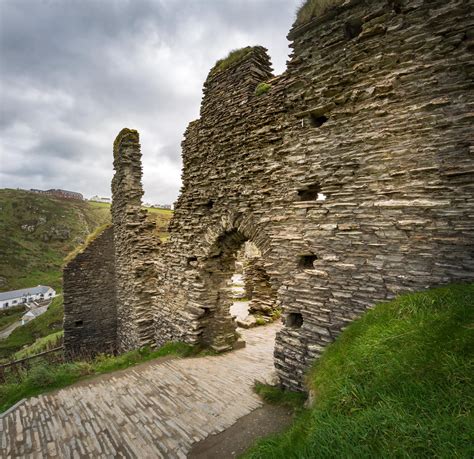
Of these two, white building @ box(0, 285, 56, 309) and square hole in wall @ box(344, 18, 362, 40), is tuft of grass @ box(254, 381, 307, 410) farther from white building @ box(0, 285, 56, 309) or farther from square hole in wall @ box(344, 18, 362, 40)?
white building @ box(0, 285, 56, 309)

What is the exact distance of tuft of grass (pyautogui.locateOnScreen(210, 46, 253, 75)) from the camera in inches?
288

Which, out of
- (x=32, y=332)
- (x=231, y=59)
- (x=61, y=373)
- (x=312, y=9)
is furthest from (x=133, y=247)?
(x=32, y=332)

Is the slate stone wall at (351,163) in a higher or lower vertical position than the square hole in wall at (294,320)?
higher

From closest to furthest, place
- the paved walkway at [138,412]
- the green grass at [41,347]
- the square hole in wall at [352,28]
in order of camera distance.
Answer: the paved walkway at [138,412] → the square hole in wall at [352,28] → the green grass at [41,347]

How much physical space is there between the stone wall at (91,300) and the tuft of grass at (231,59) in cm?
948

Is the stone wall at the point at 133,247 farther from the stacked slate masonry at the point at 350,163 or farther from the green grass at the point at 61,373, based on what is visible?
the stacked slate masonry at the point at 350,163

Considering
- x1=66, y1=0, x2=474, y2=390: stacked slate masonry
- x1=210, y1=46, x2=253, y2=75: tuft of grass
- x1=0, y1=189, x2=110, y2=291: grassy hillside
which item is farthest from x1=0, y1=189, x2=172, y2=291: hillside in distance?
x1=66, y1=0, x2=474, y2=390: stacked slate masonry

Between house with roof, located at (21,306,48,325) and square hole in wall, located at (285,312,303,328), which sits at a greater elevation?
square hole in wall, located at (285,312,303,328)

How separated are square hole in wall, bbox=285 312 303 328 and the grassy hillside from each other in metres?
60.2

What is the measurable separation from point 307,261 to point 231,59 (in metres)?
5.83

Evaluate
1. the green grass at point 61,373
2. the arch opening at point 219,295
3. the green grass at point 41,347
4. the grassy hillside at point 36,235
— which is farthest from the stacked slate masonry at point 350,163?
the grassy hillside at point 36,235

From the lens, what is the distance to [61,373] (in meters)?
7.10

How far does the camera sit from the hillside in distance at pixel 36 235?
5478cm

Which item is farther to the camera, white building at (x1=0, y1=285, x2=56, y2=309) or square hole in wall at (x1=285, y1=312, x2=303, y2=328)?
white building at (x1=0, y1=285, x2=56, y2=309)
